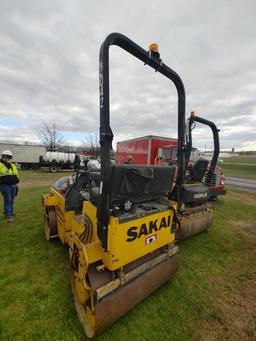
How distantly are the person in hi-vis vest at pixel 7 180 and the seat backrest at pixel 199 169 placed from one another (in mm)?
5116

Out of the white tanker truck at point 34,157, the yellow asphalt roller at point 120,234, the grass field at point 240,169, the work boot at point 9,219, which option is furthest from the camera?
the white tanker truck at point 34,157

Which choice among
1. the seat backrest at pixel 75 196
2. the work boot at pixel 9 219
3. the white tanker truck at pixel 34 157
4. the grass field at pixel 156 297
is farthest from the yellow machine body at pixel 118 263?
the white tanker truck at pixel 34 157

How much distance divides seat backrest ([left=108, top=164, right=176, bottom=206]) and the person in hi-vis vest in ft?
14.6

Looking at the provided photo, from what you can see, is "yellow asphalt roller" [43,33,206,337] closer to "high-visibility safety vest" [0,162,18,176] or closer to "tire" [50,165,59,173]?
"high-visibility safety vest" [0,162,18,176]

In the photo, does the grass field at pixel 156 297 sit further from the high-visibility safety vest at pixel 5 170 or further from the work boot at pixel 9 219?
the high-visibility safety vest at pixel 5 170

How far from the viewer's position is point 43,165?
2428cm

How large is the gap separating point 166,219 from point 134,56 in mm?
2214

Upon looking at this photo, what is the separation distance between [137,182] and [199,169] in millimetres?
3060

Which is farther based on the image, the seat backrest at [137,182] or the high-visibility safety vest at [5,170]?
the high-visibility safety vest at [5,170]

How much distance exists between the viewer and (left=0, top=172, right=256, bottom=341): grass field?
217cm

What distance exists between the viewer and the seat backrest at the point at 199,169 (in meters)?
4.60

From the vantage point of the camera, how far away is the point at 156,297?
105 inches

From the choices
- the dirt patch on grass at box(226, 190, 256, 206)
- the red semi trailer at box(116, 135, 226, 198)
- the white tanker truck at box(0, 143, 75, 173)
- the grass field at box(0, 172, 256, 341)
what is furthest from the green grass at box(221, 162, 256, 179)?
the white tanker truck at box(0, 143, 75, 173)

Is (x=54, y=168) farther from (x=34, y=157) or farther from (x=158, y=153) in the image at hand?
(x=158, y=153)
